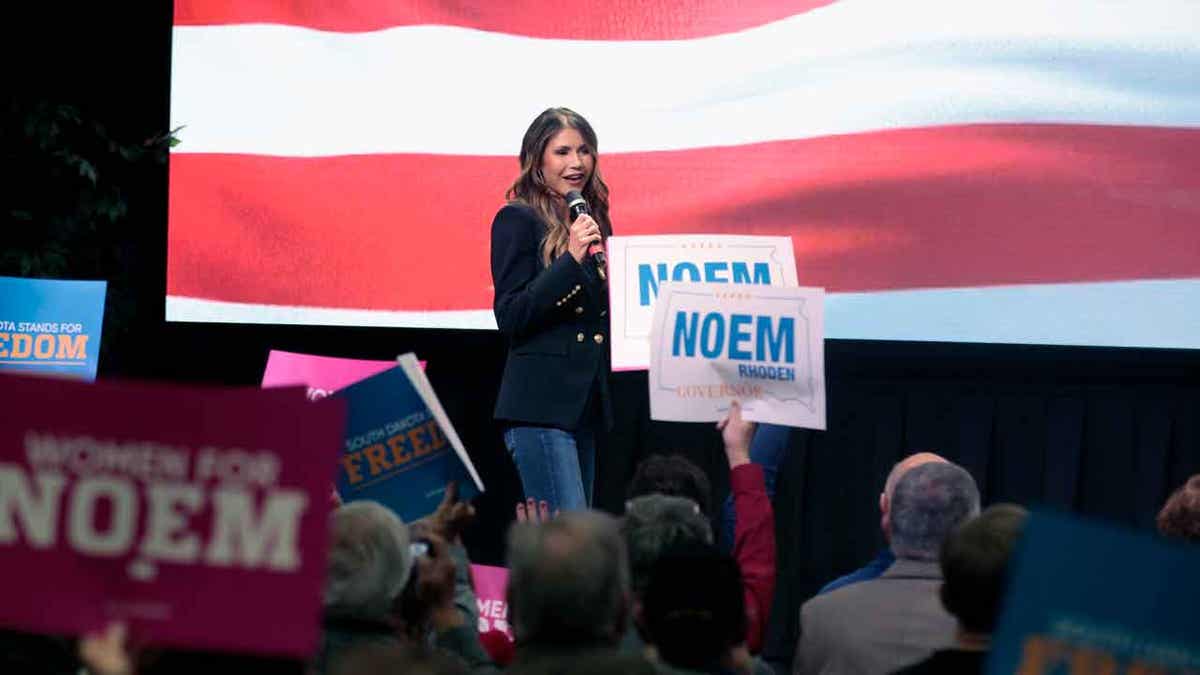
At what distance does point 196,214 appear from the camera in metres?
5.50

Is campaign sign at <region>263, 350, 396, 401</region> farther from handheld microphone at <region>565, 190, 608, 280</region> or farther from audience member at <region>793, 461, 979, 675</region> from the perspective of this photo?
audience member at <region>793, 461, 979, 675</region>

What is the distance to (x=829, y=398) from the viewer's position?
5.32 meters

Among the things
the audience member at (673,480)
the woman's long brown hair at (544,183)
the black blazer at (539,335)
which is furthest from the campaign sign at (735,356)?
the woman's long brown hair at (544,183)

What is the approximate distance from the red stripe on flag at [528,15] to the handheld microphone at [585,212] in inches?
46.7

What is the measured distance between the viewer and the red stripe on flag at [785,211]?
4.76m

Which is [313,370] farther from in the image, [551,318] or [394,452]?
[394,452]

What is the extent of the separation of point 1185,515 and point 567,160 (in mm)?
1681

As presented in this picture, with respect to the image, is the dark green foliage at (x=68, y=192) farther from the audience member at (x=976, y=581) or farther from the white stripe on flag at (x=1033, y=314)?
the audience member at (x=976, y=581)

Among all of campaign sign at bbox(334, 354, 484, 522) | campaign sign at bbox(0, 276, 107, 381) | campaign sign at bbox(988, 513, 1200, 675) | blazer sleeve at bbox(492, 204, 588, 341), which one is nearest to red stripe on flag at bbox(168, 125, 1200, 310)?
campaign sign at bbox(0, 276, 107, 381)

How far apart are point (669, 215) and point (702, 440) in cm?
78

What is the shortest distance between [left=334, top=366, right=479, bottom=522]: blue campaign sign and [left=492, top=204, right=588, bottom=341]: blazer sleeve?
1.13 m

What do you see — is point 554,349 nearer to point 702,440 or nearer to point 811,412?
point 811,412

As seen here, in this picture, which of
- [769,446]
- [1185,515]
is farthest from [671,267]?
[1185,515]

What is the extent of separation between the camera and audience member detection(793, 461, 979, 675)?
2668 mm
